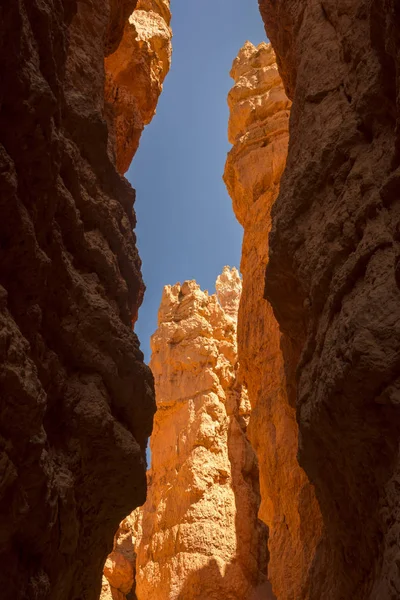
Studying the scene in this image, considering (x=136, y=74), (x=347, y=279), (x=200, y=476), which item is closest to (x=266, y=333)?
(x=200, y=476)

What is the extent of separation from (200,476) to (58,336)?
1437 cm

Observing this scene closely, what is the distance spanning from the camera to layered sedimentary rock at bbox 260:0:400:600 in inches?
160

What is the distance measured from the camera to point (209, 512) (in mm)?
17594

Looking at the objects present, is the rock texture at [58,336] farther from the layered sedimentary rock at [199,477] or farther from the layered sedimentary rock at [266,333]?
the layered sedimentary rock at [199,477]

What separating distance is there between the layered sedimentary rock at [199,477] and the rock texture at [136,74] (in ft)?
35.8

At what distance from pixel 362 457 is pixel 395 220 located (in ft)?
5.73

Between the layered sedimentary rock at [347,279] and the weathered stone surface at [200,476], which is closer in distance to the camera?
the layered sedimentary rock at [347,279]

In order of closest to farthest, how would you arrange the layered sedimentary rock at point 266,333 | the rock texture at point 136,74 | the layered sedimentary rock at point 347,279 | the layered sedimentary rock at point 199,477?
1. the layered sedimentary rock at point 347,279
2. the rock texture at point 136,74
3. the layered sedimentary rock at point 266,333
4. the layered sedimentary rock at point 199,477

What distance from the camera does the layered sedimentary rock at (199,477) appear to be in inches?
655

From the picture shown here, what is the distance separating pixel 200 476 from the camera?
18.3 meters

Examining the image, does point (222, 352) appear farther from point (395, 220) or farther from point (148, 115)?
point (395, 220)

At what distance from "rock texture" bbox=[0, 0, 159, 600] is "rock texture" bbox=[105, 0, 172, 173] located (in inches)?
132

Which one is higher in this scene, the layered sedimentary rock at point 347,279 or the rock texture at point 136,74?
the rock texture at point 136,74

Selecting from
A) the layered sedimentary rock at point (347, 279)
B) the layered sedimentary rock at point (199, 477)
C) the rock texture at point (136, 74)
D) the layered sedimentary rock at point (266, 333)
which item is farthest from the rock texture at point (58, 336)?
the layered sedimentary rock at point (199, 477)
